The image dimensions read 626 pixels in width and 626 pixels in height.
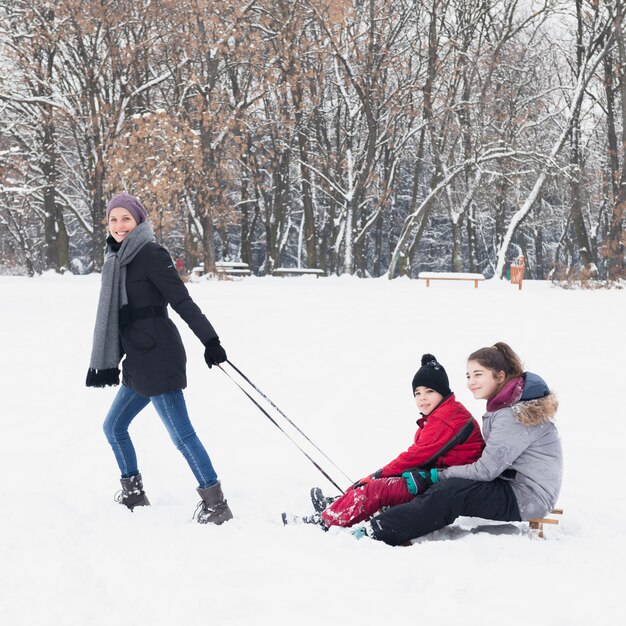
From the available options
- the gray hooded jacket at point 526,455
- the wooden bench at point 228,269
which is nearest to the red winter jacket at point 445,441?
the gray hooded jacket at point 526,455

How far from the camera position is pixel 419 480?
13.6 ft

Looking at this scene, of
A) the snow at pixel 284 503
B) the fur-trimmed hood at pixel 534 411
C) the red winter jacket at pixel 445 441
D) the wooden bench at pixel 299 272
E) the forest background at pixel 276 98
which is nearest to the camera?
the snow at pixel 284 503

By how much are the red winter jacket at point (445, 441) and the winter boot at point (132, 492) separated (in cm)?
156

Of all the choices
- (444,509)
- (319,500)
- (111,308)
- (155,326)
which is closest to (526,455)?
(444,509)

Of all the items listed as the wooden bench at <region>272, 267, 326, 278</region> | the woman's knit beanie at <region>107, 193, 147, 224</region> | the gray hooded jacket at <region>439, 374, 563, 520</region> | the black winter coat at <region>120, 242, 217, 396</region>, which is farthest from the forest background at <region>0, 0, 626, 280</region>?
the gray hooded jacket at <region>439, 374, 563, 520</region>

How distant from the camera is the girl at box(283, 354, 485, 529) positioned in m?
4.17

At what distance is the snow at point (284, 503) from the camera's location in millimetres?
3162

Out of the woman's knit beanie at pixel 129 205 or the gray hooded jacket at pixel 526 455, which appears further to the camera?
the woman's knit beanie at pixel 129 205

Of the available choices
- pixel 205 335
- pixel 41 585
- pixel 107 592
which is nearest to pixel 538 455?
pixel 205 335

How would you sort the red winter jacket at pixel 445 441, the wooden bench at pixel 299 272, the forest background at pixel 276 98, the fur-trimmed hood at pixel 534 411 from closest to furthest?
the fur-trimmed hood at pixel 534 411 → the red winter jacket at pixel 445 441 → the forest background at pixel 276 98 → the wooden bench at pixel 299 272

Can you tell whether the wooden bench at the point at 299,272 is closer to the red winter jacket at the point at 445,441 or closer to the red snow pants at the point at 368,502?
the red winter jacket at the point at 445,441

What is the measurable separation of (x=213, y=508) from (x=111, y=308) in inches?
50.0

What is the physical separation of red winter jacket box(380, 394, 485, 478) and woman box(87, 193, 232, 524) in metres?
1.11

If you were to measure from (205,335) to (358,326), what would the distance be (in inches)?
326
